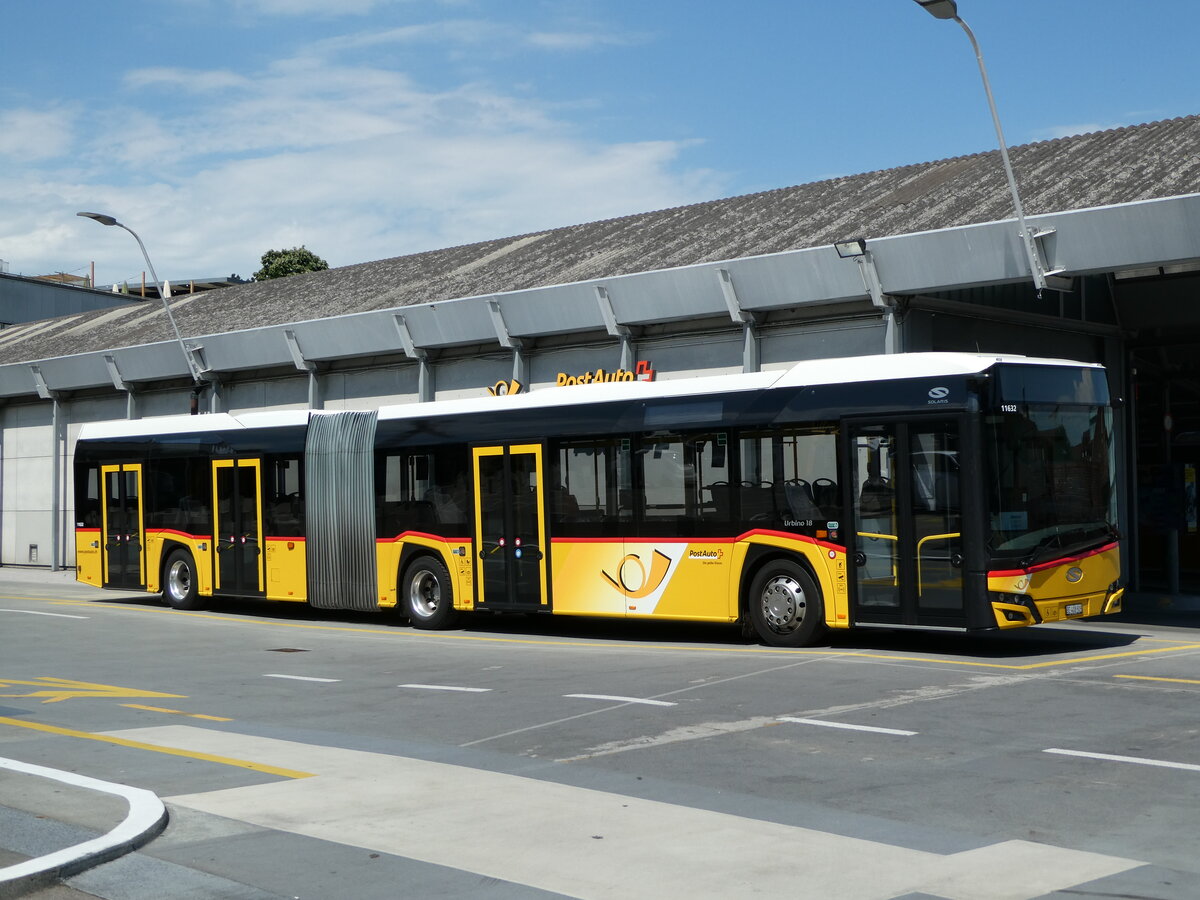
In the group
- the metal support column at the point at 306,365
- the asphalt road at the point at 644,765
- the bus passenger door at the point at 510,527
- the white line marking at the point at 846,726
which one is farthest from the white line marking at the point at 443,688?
the metal support column at the point at 306,365

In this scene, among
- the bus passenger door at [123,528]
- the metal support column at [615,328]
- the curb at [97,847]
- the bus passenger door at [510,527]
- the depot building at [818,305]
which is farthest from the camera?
the bus passenger door at [123,528]

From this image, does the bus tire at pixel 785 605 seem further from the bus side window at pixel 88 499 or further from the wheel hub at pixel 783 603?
the bus side window at pixel 88 499

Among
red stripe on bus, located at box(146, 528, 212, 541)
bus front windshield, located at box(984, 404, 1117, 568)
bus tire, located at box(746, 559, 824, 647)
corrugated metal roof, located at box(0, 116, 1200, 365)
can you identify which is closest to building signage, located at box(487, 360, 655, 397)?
corrugated metal roof, located at box(0, 116, 1200, 365)

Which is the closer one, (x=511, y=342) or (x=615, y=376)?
(x=615, y=376)

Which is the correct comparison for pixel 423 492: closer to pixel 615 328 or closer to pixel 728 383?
pixel 728 383

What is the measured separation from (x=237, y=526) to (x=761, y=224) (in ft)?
38.6

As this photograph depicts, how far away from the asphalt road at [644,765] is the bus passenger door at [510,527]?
1835 millimetres

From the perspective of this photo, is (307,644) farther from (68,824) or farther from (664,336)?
(68,824)

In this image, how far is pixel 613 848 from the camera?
24.0 feet

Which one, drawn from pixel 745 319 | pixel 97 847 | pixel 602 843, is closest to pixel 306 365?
pixel 745 319

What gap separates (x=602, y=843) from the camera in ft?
24.4

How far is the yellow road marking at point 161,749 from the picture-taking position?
31.3 ft

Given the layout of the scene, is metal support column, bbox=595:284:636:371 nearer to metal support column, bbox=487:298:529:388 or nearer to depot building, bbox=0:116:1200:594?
depot building, bbox=0:116:1200:594

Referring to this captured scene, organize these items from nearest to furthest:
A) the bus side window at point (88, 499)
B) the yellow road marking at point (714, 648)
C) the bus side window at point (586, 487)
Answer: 1. the yellow road marking at point (714, 648)
2. the bus side window at point (586, 487)
3. the bus side window at point (88, 499)
